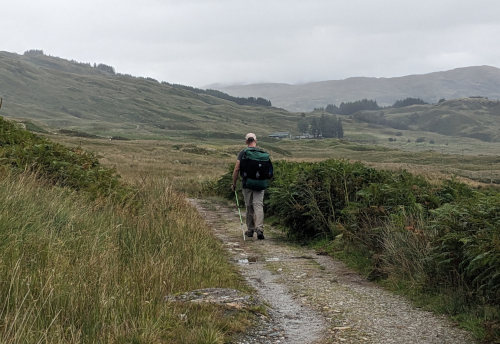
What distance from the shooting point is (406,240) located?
8.19 meters

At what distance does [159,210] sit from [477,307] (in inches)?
250

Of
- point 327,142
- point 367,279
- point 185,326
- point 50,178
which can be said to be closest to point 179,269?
point 185,326

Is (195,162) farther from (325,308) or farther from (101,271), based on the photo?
(101,271)

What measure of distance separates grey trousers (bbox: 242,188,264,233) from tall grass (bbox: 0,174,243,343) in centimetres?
356

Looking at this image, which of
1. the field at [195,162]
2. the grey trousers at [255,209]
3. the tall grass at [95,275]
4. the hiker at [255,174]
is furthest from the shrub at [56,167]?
the grey trousers at [255,209]

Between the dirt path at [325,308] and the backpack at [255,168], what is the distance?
2186 mm

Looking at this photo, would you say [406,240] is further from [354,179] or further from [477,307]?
[354,179]

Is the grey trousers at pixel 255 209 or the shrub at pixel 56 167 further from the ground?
the shrub at pixel 56 167

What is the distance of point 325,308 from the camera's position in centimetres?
676

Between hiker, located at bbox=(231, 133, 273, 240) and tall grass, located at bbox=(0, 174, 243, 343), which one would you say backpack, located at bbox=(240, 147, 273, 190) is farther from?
tall grass, located at bbox=(0, 174, 243, 343)

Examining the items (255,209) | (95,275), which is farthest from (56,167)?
(95,275)

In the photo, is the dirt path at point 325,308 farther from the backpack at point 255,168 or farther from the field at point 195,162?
the field at point 195,162

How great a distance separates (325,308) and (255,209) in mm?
5971

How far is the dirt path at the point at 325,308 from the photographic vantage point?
5.57 meters
